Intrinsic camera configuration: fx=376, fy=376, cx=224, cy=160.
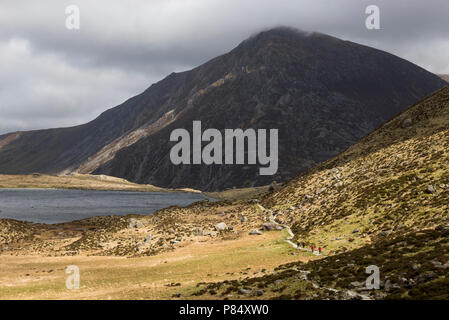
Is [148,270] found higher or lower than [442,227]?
lower

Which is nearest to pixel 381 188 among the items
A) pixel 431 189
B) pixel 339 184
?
pixel 431 189

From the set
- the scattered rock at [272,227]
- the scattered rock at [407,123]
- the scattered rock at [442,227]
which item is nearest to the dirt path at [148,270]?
the scattered rock at [272,227]

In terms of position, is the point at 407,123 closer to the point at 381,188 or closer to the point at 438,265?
the point at 381,188

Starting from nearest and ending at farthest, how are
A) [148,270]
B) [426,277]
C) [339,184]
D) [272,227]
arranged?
[426,277]
[148,270]
[272,227]
[339,184]

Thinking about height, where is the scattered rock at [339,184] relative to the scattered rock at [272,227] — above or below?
above

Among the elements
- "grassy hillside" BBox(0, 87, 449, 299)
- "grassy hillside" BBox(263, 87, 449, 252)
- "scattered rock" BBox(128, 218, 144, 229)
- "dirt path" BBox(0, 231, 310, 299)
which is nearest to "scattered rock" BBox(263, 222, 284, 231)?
"grassy hillside" BBox(0, 87, 449, 299)

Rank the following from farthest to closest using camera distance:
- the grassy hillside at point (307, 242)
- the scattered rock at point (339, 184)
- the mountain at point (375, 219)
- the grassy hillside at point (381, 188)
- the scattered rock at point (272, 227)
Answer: the scattered rock at point (339, 184), the scattered rock at point (272, 227), the grassy hillside at point (381, 188), the grassy hillside at point (307, 242), the mountain at point (375, 219)

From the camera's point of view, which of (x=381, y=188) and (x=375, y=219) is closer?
(x=375, y=219)

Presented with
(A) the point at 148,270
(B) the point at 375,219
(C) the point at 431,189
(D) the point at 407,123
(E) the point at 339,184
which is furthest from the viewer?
(D) the point at 407,123

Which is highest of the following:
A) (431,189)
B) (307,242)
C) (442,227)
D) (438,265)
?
(431,189)

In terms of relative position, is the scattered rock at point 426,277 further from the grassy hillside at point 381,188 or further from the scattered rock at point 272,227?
the scattered rock at point 272,227

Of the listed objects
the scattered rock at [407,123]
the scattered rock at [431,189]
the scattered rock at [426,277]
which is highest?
the scattered rock at [407,123]
